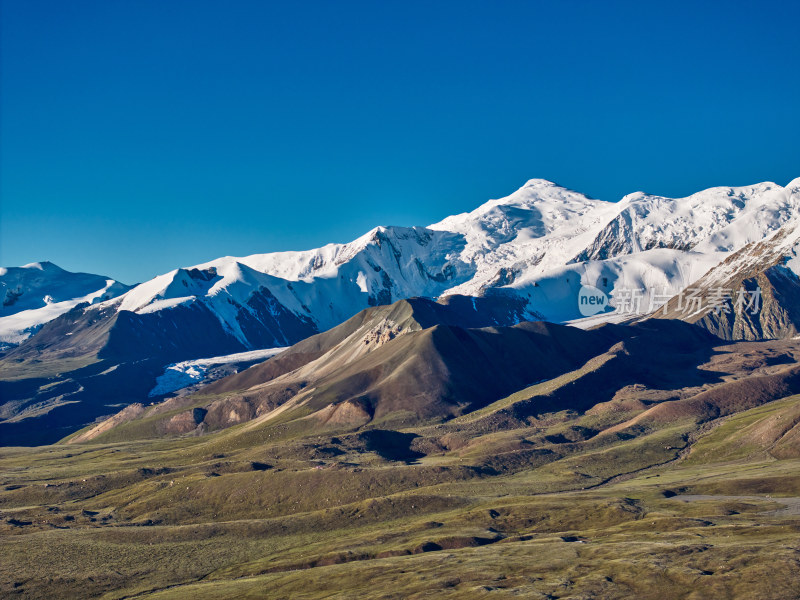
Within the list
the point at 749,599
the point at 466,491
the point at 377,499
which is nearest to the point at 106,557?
the point at 377,499

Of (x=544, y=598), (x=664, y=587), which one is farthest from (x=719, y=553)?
(x=544, y=598)

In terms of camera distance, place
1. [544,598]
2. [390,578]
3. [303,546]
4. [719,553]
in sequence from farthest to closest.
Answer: [303,546] < [390,578] < [719,553] < [544,598]

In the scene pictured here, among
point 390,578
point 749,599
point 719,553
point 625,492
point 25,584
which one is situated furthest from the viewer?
point 625,492

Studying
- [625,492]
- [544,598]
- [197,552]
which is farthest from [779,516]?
[197,552]

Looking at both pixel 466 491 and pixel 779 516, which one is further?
pixel 466 491

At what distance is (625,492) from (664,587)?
80.2m

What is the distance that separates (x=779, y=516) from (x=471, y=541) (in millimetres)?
49995

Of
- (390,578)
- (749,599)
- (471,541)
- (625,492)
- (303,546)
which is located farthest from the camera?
(625,492)

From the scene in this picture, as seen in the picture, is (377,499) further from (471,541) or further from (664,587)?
(664,587)

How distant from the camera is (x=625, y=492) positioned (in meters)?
182

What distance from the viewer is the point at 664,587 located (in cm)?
10394

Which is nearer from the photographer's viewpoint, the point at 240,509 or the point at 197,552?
the point at 197,552

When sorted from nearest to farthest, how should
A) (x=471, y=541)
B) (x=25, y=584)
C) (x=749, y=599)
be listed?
(x=749, y=599), (x=25, y=584), (x=471, y=541)

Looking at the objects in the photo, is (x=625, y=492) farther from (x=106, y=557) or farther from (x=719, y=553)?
(x=106, y=557)
